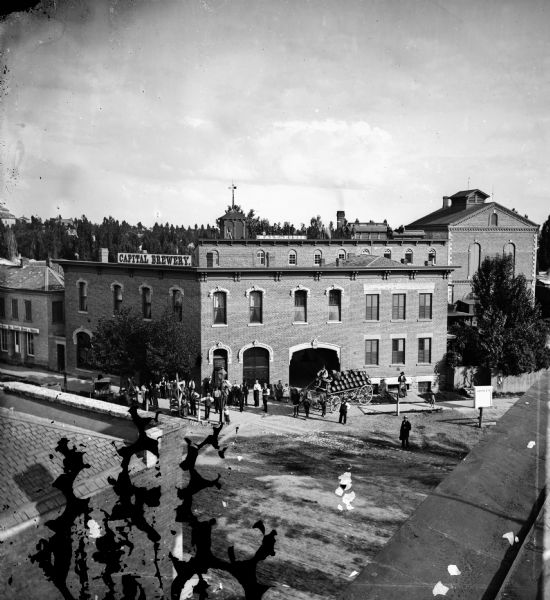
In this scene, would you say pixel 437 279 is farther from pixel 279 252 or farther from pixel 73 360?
pixel 73 360

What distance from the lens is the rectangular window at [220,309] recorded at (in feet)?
91.1

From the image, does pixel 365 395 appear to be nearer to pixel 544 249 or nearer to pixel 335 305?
pixel 335 305

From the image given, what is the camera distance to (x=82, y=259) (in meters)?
26.1

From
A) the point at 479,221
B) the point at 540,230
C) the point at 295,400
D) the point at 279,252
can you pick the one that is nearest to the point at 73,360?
the point at 295,400

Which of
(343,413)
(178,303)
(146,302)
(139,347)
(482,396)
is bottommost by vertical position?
(343,413)

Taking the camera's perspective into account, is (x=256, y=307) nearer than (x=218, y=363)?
No

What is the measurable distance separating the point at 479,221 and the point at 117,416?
4697 centimetres

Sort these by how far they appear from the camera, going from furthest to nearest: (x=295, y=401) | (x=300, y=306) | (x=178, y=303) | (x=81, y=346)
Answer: (x=300, y=306) → (x=81, y=346) → (x=178, y=303) → (x=295, y=401)

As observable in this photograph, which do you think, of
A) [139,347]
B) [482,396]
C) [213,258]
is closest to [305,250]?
[213,258]

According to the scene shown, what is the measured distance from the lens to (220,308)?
91.6ft

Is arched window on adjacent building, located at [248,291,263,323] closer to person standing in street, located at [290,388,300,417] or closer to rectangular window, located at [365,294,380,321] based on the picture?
person standing in street, located at [290,388,300,417]

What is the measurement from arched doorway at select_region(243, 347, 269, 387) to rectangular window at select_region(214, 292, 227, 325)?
215 cm

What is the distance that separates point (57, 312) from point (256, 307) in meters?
11.7

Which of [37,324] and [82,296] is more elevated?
[82,296]
